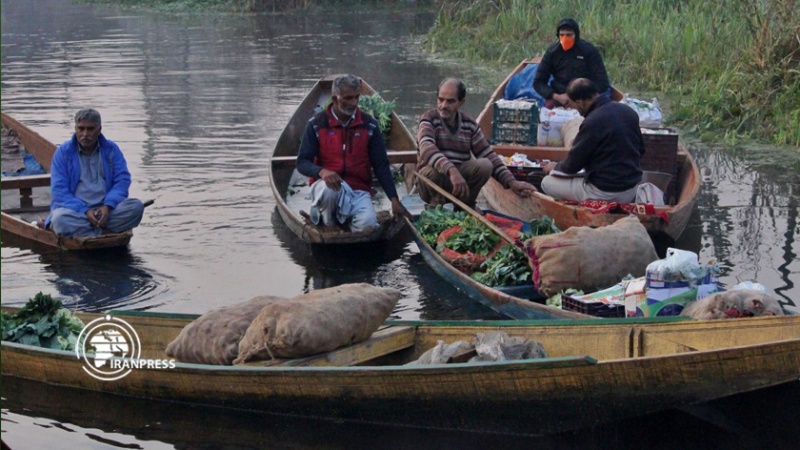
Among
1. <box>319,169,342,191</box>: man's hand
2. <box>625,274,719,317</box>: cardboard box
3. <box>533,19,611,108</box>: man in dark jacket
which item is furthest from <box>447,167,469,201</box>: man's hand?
<box>533,19,611,108</box>: man in dark jacket

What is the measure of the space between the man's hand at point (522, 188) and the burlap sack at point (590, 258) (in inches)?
63.5

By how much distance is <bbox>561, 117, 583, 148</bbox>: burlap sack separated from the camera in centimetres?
949

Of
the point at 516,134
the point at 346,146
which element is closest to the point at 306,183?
the point at 516,134

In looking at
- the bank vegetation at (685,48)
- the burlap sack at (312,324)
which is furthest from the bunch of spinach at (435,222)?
the bank vegetation at (685,48)

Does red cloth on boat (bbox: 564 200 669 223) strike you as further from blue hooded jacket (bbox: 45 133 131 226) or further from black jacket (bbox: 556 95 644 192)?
blue hooded jacket (bbox: 45 133 131 226)

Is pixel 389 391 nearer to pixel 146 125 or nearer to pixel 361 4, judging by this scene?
pixel 146 125

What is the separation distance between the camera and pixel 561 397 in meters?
4.87

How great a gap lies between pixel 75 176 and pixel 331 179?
184cm

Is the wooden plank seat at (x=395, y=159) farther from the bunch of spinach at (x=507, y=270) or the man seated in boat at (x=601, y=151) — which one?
the bunch of spinach at (x=507, y=270)

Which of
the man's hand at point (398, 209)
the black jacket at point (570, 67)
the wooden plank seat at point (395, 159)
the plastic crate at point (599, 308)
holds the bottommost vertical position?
the plastic crate at point (599, 308)

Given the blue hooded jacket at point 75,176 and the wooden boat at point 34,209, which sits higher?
the blue hooded jacket at point 75,176

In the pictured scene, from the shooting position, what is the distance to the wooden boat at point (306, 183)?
7.87m

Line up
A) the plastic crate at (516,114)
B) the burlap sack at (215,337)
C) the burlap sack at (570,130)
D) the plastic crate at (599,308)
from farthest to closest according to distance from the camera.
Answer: the plastic crate at (516,114), the burlap sack at (570,130), the plastic crate at (599,308), the burlap sack at (215,337)

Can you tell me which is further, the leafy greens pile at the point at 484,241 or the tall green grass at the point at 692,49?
the tall green grass at the point at 692,49
